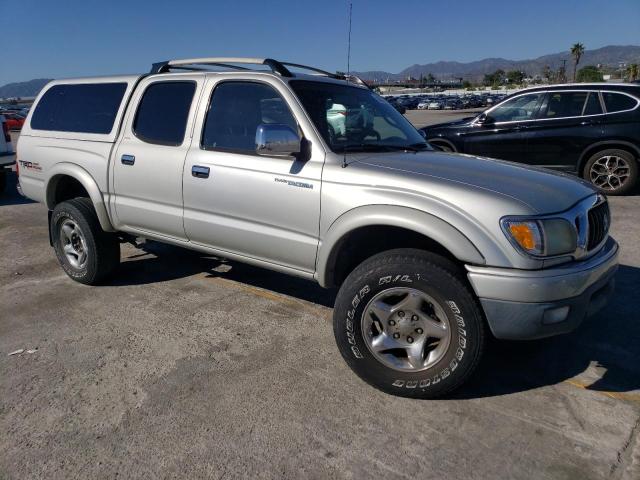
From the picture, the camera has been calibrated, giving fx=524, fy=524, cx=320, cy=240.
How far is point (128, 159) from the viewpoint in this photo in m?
4.33

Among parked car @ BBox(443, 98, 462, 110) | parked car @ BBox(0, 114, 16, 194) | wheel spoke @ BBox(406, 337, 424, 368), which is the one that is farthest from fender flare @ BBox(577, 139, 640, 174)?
parked car @ BBox(443, 98, 462, 110)

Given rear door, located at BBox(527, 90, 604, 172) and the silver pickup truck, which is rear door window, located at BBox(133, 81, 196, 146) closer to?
the silver pickup truck

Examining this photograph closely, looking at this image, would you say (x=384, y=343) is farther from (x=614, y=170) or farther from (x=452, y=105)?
(x=452, y=105)

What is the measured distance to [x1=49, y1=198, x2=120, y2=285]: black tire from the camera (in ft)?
15.5

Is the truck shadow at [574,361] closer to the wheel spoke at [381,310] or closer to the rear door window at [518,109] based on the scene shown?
the wheel spoke at [381,310]

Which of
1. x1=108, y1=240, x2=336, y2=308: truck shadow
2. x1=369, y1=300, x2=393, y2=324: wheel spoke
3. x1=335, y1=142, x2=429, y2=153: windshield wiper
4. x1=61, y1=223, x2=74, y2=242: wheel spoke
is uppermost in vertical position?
x1=335, y1=142, x2=429, y2=153: windshield wiper

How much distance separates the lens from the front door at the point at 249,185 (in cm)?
343

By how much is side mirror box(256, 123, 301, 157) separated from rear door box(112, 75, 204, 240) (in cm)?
93

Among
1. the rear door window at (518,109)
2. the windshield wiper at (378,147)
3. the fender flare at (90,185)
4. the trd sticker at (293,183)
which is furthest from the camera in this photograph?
the rear door window at (518,109)

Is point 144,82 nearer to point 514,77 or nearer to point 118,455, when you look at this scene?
point 118,455

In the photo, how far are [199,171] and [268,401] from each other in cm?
177

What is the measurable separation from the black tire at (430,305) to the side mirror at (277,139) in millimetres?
894

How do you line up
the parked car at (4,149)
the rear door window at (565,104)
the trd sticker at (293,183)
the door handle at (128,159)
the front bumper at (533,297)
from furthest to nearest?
the parked car at (4,149), the rear door window at (565,104), the door handle at (128,159), the trd sticker at (293,183), the front bumper at (533,297)

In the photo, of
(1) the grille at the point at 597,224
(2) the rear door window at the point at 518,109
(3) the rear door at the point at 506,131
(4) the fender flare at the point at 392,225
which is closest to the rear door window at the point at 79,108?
(4) the fender flare at the point at 392,225
